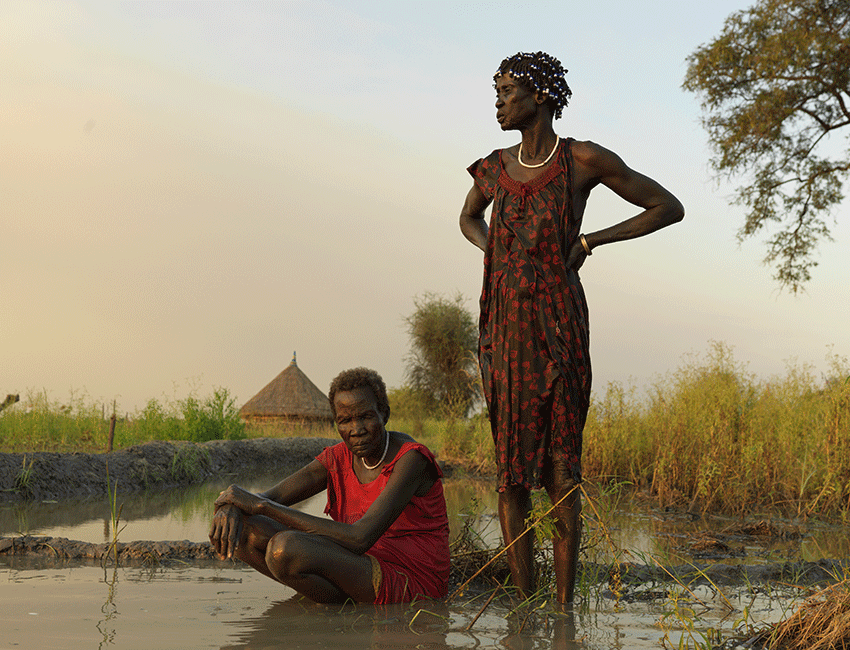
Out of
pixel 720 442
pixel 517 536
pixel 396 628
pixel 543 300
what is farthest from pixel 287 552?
pixel 720 442

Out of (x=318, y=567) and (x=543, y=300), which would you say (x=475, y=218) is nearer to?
(x=543, y=300)

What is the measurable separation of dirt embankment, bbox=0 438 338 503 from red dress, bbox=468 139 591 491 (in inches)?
166

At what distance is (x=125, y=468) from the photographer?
8.77 m

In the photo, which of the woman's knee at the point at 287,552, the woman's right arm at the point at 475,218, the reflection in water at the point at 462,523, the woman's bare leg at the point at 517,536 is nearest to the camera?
the woman's knee at the point at 287,552

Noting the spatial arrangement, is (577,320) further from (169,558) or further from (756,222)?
(756,222)

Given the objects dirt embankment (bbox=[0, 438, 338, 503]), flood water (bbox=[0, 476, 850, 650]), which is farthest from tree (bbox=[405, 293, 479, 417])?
flood water (bbox=[0, 476, 850, 650])

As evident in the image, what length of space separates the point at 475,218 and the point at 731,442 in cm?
485

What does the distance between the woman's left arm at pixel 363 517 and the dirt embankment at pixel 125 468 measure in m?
3.70

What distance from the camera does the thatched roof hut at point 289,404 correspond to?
19.8m

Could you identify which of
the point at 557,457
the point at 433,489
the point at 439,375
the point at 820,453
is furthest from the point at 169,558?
the point at 439,375

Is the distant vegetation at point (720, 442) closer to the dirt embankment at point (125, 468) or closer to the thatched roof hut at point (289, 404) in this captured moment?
the dirt embankment at point (125, 468)

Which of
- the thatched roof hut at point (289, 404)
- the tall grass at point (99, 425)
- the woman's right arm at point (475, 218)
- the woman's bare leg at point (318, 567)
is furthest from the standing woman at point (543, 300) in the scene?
the thatched roof hut at point (289, 404)

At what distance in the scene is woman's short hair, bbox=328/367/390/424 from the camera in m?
3.56

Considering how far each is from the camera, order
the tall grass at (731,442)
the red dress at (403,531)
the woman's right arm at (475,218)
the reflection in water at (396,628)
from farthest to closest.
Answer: the tall grass at (731,442)
the woman's right arm at (475,218)
the red dress at (403,531)
the reflection in water at (396,628)
